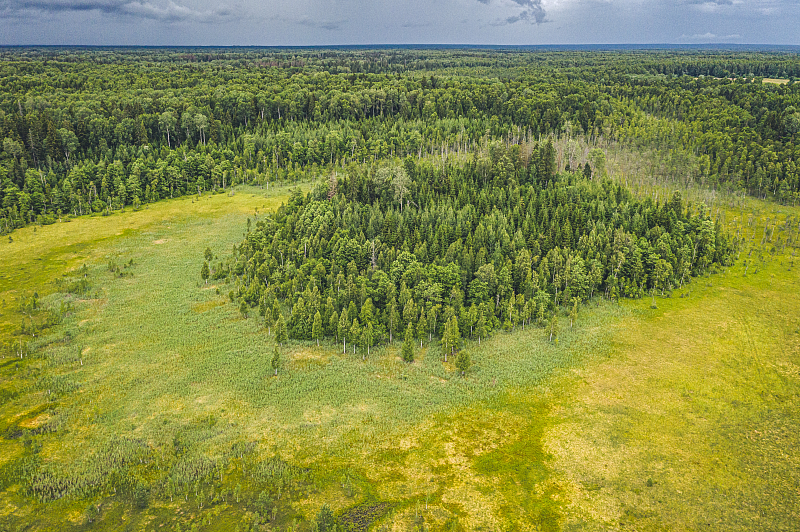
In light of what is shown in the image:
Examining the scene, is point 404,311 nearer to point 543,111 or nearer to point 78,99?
point 543,111

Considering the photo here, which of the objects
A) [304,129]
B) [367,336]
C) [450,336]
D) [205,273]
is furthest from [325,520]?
[304,129]

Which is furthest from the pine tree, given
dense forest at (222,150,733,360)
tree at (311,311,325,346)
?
Answer: tree at (311,311,325,346)

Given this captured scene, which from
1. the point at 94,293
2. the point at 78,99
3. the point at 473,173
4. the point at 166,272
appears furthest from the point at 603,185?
the point at 78,99

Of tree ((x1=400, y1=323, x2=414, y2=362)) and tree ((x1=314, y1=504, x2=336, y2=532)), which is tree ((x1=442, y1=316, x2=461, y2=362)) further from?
tree ((x1=314, y1=504, x2=336, y2=532))

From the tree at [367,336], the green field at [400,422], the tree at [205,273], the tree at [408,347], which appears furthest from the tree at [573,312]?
the tree at [205,273]

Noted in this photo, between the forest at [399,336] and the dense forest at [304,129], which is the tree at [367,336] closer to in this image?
the forest at [399,336]

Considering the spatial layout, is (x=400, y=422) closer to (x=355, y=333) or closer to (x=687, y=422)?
(x=355, y=333)
